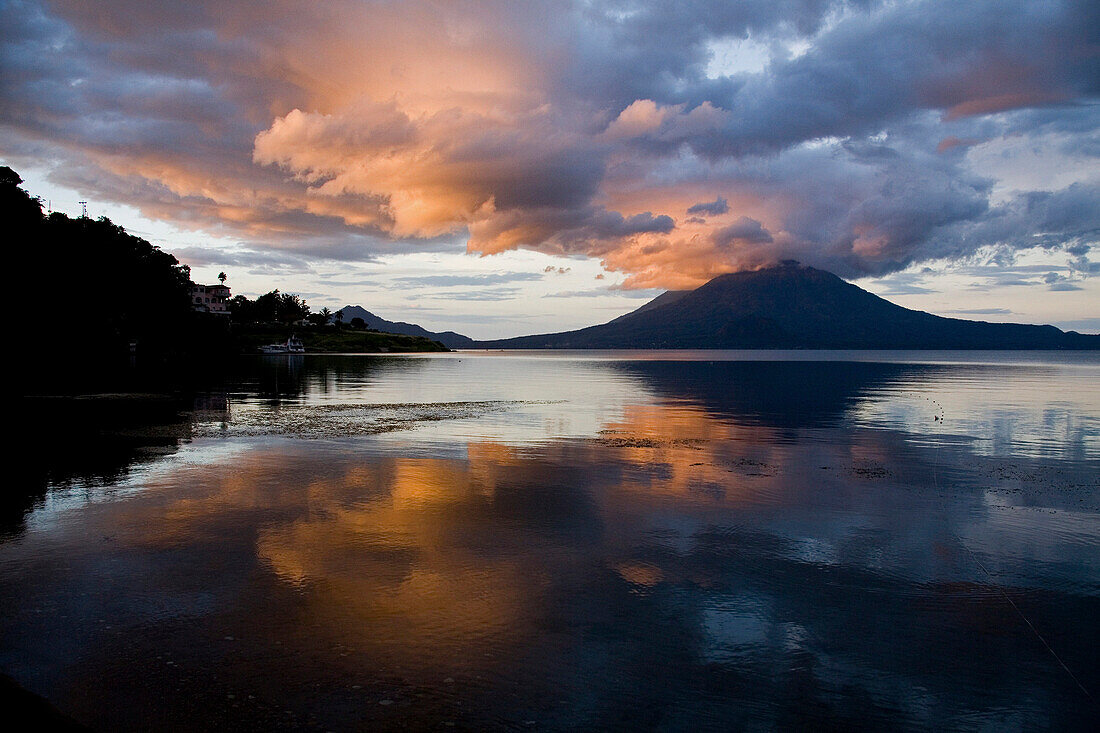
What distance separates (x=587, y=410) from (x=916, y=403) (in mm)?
31974

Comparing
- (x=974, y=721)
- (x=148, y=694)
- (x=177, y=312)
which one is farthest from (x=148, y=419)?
(x=177, y=312)

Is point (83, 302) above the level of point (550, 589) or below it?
above

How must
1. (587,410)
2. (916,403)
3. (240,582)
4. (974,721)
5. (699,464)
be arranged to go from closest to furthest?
(974,721), (240,582), (699,464), (587,410), (916,403)

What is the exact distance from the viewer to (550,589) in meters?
14.4

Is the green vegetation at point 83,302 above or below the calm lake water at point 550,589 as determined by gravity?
above

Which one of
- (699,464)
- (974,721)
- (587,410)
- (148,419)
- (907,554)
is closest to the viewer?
(974,721)

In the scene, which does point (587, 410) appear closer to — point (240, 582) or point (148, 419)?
point (148, 419)

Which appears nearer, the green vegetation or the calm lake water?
the calm lake water

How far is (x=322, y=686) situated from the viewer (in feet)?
33.9

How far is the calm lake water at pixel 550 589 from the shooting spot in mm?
10188

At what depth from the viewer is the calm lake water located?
10188mm

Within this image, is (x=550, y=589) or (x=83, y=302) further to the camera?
(x=83, y=302)

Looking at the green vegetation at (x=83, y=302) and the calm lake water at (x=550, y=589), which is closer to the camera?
the calm lake water at (x=550, y=589)

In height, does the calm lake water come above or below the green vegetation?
below
